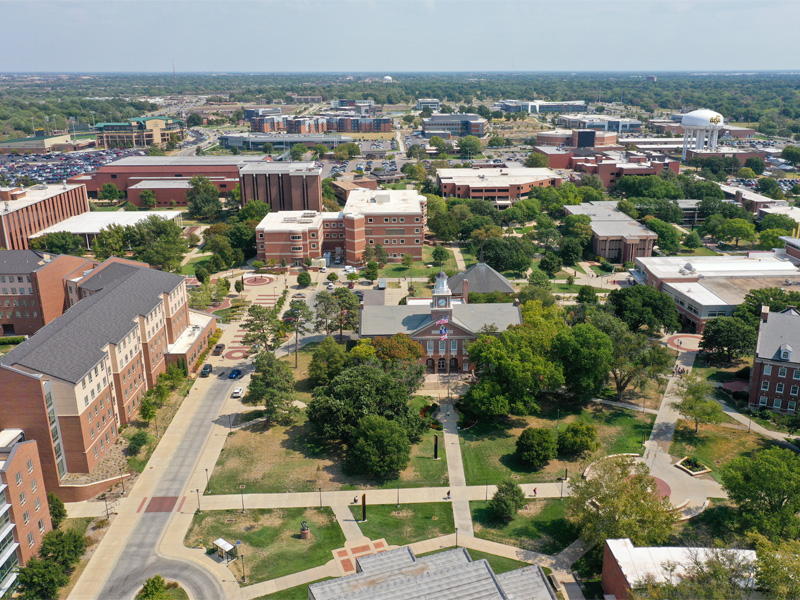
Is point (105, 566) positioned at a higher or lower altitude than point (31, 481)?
lower

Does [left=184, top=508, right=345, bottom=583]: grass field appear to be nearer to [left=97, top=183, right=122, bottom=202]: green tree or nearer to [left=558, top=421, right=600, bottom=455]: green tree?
Result: [left=558, top=421, right=600, bottom=455]: green tree

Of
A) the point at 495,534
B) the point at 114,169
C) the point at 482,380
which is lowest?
the point at 495,534

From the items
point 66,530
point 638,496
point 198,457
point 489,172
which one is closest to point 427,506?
point 638,496

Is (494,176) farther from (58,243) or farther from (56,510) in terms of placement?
(56,510)

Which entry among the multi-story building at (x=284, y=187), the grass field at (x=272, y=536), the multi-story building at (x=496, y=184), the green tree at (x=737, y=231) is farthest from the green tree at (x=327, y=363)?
the multi-story building at (x=496, y=184)

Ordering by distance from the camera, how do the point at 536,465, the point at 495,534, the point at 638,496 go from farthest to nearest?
the point at 536,465, the point at 495,534, the point at 638,496

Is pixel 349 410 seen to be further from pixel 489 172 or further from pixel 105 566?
pixel 489 172

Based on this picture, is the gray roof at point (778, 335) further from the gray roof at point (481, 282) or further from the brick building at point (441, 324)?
the gray roof at point (481, 282)
